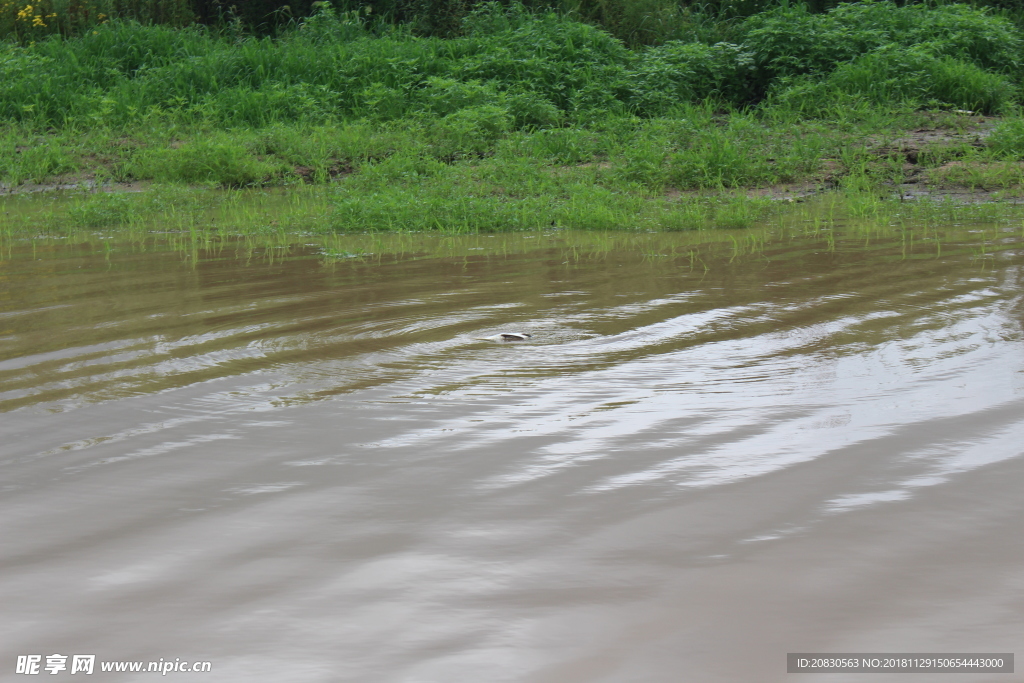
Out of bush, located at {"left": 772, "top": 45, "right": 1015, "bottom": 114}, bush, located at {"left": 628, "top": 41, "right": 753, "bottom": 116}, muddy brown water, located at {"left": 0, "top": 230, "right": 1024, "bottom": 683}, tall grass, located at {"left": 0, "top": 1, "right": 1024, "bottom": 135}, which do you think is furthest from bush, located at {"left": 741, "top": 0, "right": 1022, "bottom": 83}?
muddy brown water, located at {"left": 0, "top": 230, "right": 1024, "bottom": 683}

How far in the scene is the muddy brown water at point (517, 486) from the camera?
5.41 ft

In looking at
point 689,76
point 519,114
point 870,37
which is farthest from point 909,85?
point 519,114

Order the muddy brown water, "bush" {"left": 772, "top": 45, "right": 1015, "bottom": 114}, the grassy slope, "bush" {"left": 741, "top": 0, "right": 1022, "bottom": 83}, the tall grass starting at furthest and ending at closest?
"bush" {"left": 741, "top": 0, "right": 1022, "bottom": 83} → the tall grass → "bush" {"left": 772, "top": 45, "right": 1015, "bottom": 114} → the grassy slope → the muddy brown water

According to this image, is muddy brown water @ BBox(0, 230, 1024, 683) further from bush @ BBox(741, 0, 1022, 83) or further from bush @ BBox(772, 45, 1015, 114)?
bush @ BBox(741, 0, 1022, 83)

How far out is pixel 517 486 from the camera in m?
2.27

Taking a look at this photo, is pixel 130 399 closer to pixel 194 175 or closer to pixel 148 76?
pixel 194 175

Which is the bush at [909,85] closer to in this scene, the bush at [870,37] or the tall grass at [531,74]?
the tall grass at [531,74]

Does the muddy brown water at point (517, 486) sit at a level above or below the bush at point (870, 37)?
below

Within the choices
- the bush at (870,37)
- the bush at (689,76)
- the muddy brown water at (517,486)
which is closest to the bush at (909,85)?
the bush at (870,37)

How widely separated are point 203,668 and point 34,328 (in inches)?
114

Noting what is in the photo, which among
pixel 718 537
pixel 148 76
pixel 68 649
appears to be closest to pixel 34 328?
pixel 68 649

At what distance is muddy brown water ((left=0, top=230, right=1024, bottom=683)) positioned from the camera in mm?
1650

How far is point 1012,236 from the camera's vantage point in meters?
6.04

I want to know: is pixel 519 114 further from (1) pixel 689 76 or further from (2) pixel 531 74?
(1) pixel 689 76
